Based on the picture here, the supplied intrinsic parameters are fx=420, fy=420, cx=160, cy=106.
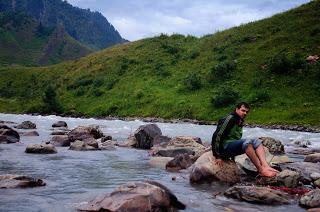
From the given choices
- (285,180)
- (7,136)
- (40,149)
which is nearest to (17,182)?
(285,180)

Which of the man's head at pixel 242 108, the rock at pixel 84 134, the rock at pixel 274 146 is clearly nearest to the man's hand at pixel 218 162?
the man's head at pixel 242 108

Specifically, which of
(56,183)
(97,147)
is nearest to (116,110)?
(97,147)

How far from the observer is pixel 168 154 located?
773 inches

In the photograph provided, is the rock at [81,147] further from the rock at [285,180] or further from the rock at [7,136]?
the rock at [285,180]

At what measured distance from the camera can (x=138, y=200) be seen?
9.23 m

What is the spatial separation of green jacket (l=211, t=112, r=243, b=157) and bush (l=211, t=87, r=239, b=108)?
44905 mm

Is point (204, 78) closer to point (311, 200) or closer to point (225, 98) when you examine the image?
point (225, 98)

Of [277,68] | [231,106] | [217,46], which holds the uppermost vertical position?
[217,46]

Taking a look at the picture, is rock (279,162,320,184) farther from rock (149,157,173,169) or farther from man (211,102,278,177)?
rock (149,157,173,169)

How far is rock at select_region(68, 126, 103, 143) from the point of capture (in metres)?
25.8

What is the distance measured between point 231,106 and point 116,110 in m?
21.0

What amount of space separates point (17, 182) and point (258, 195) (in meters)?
6.54

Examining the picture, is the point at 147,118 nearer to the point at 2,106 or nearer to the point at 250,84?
the point at 250,84

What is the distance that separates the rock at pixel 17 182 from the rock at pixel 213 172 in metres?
4.79
